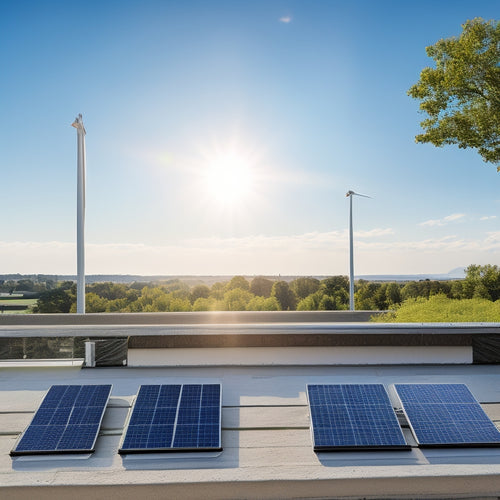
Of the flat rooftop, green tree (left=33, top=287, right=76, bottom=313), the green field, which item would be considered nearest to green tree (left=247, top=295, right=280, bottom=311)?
the green field

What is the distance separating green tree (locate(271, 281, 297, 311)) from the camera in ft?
64.4

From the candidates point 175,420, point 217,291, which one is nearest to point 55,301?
point 217,291

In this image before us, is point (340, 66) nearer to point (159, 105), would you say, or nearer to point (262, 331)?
point (159, 105)

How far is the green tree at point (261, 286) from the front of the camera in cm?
1970

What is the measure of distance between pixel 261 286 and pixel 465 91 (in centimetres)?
1334

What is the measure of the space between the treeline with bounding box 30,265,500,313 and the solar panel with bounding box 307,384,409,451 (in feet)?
45.7

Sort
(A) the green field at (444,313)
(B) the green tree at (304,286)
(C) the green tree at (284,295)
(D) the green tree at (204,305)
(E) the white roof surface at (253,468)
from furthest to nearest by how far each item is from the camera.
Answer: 1. (B) the green tree at (304,286)
2. (C) the green tree at (284,295)
3. (D) the green tree at (204,305)
4. (A) the green field at (444,313)
5. (E) the white roof surface at (253,468)

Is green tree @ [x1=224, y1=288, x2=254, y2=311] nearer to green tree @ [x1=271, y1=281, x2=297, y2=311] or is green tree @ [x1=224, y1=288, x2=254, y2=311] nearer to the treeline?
the treeline

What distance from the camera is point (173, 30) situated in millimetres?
10430

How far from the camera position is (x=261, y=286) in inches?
795

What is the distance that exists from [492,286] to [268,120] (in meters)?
12.7

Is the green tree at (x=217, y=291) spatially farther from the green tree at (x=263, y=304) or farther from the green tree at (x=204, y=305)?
the green tree at (x=263, y=304)

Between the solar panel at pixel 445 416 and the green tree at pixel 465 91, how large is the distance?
24.6 feet

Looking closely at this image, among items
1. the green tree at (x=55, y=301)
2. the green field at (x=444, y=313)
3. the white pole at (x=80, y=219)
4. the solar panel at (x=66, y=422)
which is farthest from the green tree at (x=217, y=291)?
the solar panel at (x=66, y=422)
